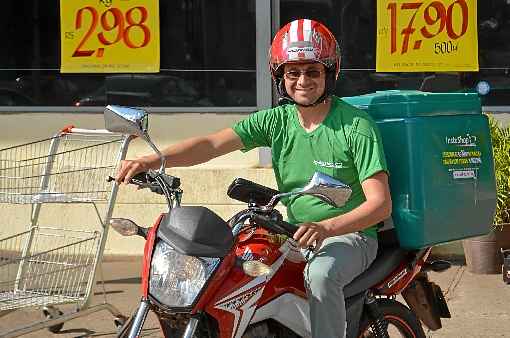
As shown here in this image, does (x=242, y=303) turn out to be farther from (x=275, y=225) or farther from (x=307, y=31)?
(x=307, y=31)

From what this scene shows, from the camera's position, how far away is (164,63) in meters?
7.29

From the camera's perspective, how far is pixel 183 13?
284 inches

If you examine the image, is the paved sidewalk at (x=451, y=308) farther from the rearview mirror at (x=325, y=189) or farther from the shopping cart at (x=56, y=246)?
the rearview mirror at (x=325, y=189)

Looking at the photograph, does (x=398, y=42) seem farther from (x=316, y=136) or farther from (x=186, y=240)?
(x=186, y=240)

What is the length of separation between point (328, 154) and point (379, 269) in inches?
20.0

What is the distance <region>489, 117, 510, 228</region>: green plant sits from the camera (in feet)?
21.0

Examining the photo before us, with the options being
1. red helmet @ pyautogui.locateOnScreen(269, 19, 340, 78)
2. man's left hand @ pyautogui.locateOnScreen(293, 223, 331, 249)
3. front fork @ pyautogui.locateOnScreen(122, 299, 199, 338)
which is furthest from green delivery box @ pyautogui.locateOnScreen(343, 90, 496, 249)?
front fork @ pyautogui.locateOnScreen(122, 299, 199, 338)

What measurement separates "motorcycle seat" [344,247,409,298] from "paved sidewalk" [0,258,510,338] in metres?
1.67

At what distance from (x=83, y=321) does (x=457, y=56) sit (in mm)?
3376

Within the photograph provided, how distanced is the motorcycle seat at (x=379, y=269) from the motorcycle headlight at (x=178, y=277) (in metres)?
0.77

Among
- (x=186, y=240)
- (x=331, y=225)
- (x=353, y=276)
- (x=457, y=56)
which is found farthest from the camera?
(x=457, y=56)

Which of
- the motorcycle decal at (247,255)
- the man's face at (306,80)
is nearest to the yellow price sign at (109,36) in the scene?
the man's face at (306,80)

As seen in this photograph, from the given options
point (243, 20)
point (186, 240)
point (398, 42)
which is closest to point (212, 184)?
point (243, 20)

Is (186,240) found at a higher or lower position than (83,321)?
higher
